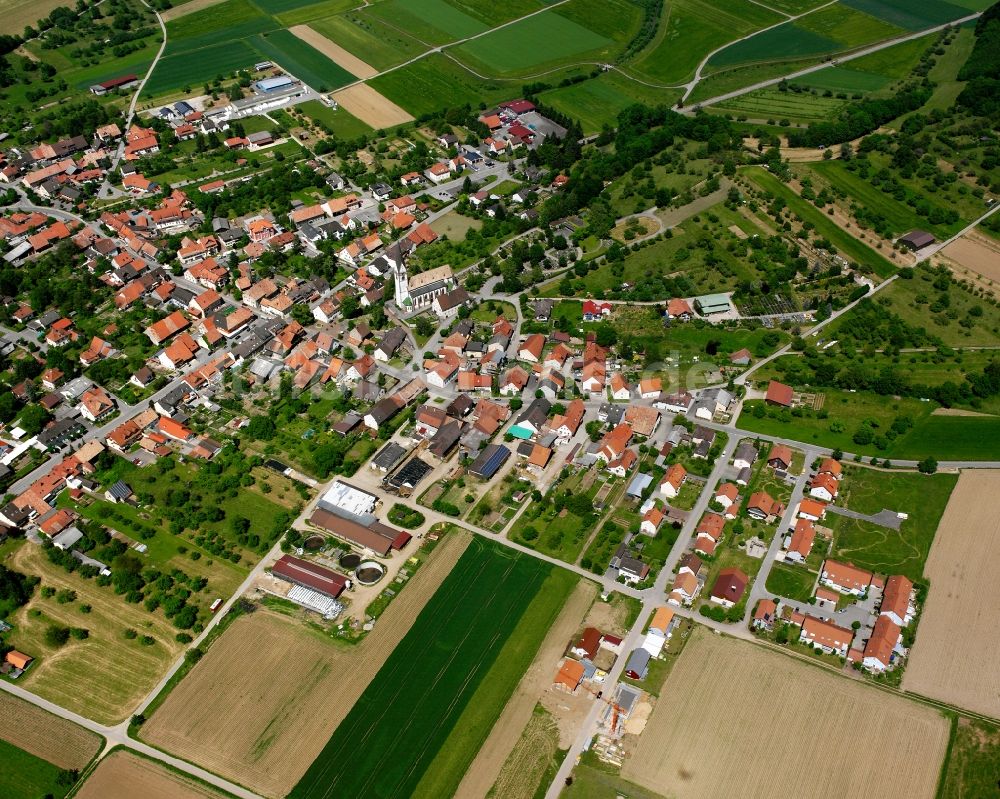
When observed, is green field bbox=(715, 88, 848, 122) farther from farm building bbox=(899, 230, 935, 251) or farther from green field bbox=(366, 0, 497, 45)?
green field bbox=(366, 0, 497, 45)

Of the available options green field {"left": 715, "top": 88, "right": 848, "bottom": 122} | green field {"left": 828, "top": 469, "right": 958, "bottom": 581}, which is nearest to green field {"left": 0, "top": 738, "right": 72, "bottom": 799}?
green field {"left": 828, "top": 469, "right": 958, "bottom": 581}

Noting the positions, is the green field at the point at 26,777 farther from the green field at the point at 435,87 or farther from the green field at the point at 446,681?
the green field at the point at 435,87

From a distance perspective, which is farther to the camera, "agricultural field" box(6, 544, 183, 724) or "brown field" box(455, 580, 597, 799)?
"agricultural field" box(6, 544, 183, 724)

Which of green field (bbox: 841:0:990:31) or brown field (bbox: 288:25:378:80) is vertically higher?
green field (bbox: 841:0:990:31)

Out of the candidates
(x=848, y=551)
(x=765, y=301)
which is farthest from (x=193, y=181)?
(x=848, y=551)

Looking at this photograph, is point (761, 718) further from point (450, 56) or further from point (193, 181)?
point (450, 56)

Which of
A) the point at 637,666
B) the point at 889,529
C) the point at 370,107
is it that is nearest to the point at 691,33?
the point at 370,107

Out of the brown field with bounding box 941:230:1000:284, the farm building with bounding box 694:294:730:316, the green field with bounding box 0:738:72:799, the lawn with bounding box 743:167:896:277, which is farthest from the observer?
the lawn with bounding box 743:167:896:277
